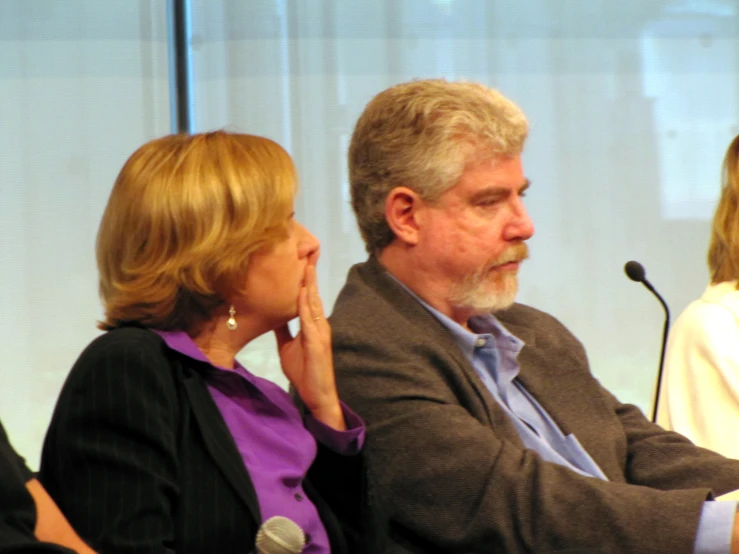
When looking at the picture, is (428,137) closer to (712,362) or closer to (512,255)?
(512,255)

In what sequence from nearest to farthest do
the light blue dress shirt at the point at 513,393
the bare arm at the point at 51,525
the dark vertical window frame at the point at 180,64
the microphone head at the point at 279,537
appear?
1. the bare arm at the point at 51,525
2. the microphone head at the point at 279,537
3. the light blue dress shirt at the point at 513,393
4. the dark vertical window frame at the point at 180,64

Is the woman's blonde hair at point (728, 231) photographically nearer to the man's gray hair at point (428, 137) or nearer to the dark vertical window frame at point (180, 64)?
the man's gray hair at point (428, 137)

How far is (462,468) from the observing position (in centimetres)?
176

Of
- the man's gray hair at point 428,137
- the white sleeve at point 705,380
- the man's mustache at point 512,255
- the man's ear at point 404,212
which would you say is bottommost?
the white sleeve at point 705,380

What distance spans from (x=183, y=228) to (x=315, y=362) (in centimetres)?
32

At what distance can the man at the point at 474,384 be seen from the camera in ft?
5.69

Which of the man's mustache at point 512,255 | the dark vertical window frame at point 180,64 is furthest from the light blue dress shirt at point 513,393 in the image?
the dark vertical window frame at point 180,64

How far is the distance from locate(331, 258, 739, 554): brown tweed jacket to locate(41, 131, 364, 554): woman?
3.2 inches

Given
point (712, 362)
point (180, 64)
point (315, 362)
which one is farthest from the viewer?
point (180, 64)

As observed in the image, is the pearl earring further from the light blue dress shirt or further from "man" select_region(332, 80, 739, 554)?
the light blue dress shirt

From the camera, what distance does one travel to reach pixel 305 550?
1655mm

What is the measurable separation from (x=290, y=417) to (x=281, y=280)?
22cm

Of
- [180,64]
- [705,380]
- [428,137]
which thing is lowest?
[705,380]

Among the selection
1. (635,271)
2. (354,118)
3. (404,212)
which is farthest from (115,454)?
(354,118)
